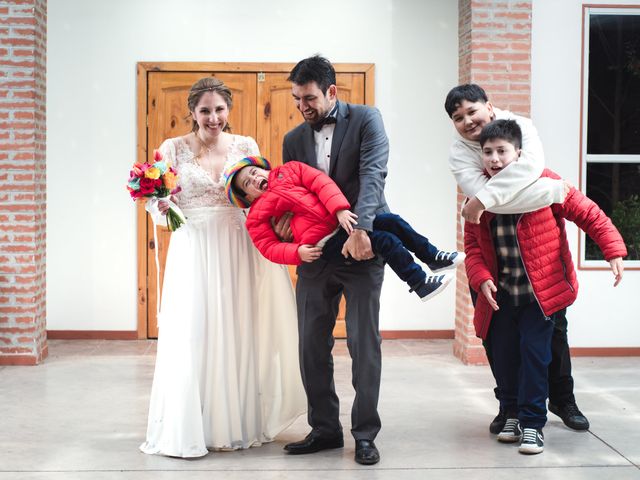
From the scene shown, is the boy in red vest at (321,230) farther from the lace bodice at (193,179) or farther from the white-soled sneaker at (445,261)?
the lace bodice at (193,179)

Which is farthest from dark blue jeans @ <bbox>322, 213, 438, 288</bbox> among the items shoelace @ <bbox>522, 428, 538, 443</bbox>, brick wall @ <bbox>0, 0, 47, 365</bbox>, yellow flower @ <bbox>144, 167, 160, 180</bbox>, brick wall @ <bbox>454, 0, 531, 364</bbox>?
brick wall @ <bbox>0, 0, 47, 365</bbox>

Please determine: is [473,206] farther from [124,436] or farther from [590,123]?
[590,123]

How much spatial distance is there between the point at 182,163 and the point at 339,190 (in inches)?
33.9

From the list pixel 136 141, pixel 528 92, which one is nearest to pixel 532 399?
pixel 528 92

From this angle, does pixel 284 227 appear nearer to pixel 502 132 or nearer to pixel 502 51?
pixel 502 132

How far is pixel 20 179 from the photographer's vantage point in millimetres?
6266

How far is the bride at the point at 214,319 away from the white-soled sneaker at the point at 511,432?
1.04m

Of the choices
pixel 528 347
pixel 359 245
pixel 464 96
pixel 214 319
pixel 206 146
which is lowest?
pixel 528 347

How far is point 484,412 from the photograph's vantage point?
5047 mm

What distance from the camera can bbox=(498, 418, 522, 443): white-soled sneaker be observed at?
4410 mm

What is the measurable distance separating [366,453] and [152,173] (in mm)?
1565

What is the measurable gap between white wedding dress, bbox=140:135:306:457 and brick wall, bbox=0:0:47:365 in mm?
2327

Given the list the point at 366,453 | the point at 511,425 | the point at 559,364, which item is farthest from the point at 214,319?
the point at 559,364

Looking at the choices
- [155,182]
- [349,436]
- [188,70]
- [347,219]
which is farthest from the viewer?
[188,70]
